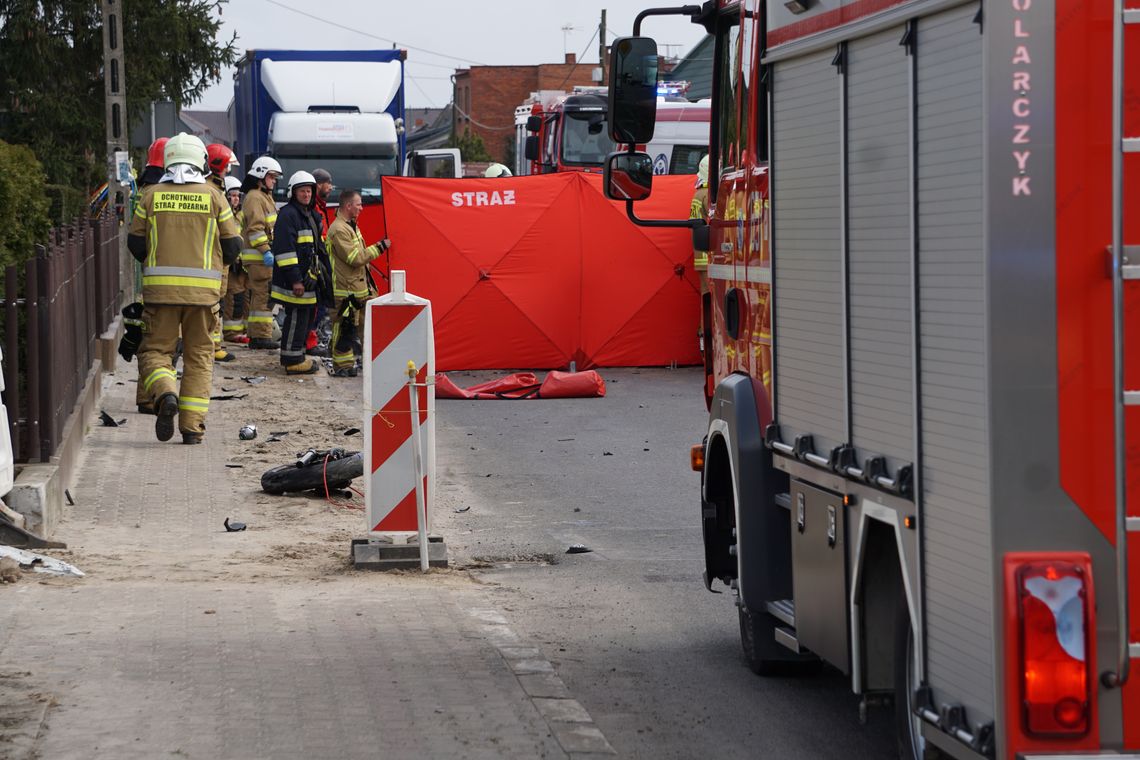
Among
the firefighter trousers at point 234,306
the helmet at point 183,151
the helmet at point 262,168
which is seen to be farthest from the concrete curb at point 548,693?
the firefighter trousers at point 234,306

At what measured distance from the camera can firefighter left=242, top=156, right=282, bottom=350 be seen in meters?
20.4

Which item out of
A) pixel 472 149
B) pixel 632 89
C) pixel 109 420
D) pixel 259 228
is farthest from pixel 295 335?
pixel 472 149

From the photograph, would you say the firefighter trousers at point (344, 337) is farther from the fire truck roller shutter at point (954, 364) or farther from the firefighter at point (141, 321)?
the fire truck roller shutter at point (954, 364)

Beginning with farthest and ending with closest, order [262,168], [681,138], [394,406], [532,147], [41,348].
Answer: [532,147] → [681,138] → [262,168] → [41,348] → [394,406]

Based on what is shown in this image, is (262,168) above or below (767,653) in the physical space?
above

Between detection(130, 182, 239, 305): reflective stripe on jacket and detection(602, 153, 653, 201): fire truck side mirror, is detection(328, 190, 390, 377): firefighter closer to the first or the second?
detection(130, 182, 239, 305): reflective stripe on jacket

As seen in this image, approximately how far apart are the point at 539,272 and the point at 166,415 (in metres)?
7.38

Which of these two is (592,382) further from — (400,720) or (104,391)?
(400,720)

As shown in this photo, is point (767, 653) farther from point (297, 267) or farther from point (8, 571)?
point (297, 267)

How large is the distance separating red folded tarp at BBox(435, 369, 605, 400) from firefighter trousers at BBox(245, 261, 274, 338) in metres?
4.00

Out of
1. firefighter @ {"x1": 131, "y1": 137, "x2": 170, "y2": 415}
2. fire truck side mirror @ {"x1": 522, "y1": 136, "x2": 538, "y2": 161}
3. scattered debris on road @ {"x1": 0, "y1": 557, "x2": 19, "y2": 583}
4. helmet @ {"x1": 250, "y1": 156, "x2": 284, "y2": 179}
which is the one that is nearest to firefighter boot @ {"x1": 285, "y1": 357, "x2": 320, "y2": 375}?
helmet @ {"x1": 250, "y1": 156, "x2": 284, "y2": 179}

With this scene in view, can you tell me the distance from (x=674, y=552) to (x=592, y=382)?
8193mm

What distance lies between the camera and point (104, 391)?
55.6 ft

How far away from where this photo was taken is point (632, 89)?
280 inches
